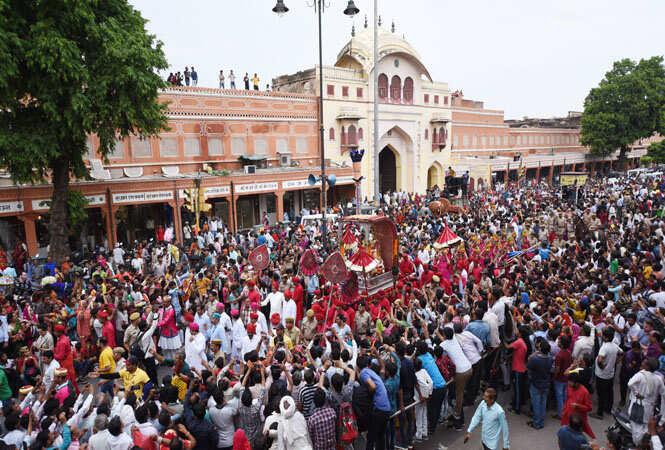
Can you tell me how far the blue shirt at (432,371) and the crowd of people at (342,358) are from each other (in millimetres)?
14

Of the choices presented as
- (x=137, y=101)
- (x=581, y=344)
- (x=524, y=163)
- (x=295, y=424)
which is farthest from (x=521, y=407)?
(x=524, y=163)

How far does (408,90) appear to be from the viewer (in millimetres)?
33094

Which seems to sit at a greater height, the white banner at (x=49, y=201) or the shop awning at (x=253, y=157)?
the shop awning at (x=253, y=157)

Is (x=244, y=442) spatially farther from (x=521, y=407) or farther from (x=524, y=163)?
(x=524, y=163)

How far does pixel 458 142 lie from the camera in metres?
39.4

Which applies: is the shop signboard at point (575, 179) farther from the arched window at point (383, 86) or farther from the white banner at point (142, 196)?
the white banner at point (142, 196)

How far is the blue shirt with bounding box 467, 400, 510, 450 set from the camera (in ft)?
15.8

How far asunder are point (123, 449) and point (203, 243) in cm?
1209

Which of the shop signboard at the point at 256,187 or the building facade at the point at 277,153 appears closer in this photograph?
the building facade at the point at 277,153

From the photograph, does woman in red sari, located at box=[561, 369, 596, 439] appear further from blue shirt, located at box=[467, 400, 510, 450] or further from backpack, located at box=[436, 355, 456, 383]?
backpack, located at box=[436, 355, 456, 383]

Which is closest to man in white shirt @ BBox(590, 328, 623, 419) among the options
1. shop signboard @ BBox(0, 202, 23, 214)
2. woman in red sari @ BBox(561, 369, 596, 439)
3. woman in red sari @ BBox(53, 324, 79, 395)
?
woman in red sari @ BBox(561, 369, 596, 439)

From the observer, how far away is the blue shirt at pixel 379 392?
201 inches

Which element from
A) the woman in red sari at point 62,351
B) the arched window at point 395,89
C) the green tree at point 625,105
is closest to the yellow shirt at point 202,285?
the woman in red sari at point 62,351

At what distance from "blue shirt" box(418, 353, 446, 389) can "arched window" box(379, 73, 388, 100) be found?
28.1 meters
